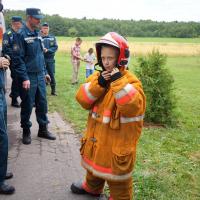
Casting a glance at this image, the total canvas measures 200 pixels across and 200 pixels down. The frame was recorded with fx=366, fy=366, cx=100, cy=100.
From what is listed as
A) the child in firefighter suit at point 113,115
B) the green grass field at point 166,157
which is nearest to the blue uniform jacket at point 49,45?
the green grass field at point 166,157

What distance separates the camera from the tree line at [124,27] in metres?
88.0

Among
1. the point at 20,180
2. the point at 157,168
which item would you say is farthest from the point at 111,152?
the point at 157,168

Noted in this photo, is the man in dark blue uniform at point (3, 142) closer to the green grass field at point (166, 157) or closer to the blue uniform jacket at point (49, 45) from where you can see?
the green grass field at point (166, 157)

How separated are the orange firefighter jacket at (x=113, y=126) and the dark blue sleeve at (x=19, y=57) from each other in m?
2.31

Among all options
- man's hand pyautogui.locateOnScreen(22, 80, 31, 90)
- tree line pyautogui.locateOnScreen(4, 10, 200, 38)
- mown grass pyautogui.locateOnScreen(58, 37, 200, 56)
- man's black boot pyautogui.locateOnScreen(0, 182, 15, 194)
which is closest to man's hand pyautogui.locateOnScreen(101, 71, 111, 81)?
man's black boot pyautogui.locateOnScreen(0, 182, 15, 194)

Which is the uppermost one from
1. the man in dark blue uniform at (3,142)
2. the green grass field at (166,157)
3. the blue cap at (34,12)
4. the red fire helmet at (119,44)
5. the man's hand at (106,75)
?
the blue cap at (34,12)

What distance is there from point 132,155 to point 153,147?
10.2ft

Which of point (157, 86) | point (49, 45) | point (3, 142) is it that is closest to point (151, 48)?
point (49, 45)

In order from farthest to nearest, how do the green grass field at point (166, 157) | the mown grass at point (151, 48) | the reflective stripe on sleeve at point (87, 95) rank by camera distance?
the mown grass at point (151, 48) < the green grass field at point (166, 157) < the reflective stripe on sleeve at point (87, 95)

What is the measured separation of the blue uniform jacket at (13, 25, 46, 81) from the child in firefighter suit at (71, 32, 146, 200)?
91.6 inches

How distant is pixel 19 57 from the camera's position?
5914 millimetres

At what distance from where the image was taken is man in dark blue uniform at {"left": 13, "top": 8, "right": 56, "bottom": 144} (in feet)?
19.5

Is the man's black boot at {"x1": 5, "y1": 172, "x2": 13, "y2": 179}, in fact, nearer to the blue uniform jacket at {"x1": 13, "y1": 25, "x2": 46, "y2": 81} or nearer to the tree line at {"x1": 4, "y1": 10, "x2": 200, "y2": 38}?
the blue uniform jacket at {"x1": 13, "y1": 25, "x2": 46, "y2": 81}

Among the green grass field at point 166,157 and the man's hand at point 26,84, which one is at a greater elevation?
the man's hand at point 26,84
